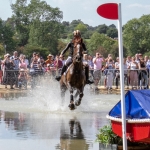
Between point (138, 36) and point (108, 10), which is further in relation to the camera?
point (138, 36)

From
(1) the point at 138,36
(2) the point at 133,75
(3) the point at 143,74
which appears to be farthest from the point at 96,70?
(1) the point at 138,36

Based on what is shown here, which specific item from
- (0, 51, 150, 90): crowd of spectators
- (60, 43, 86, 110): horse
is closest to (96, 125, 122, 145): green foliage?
(60, 43, 86, 110): horse

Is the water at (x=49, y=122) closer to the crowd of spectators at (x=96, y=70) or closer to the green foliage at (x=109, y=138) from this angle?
the green foliage at (x=109, y=138)

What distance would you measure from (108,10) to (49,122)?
742cm

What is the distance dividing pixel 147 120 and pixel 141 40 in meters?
138

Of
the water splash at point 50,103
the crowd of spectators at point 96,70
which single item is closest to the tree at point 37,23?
the crowd of spectators at point 96,70

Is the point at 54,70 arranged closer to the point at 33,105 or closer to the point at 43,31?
the point at 33,105

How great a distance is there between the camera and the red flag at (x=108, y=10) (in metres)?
8.29

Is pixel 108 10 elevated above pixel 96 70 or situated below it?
above

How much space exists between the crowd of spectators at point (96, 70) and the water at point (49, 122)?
380 centimetres

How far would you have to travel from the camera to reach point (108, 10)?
27.3ft

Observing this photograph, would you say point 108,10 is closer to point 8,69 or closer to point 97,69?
point 97,69

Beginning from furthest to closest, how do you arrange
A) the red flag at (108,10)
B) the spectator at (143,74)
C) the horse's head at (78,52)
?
the spectator at (143,74)
the horse's head at (78,52)
the red flag at (108,10)

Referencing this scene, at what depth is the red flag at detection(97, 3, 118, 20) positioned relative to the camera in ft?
27.2
